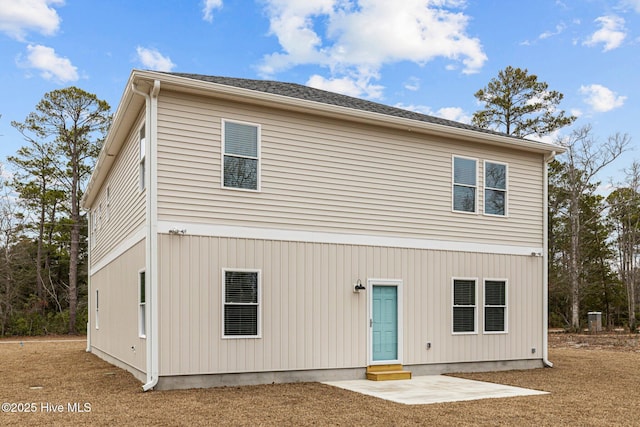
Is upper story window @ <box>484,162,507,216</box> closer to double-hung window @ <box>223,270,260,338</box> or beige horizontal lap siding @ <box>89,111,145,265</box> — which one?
double-hung window @ <box>223,270,260,338</box>

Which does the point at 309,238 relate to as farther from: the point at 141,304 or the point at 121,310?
the point at 121,310

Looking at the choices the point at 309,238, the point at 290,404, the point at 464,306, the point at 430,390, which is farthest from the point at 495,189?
the point at 290,404

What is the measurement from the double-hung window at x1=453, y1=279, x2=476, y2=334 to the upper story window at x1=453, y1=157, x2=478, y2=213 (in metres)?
1.63

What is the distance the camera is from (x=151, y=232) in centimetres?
977

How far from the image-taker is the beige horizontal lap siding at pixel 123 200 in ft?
36.7

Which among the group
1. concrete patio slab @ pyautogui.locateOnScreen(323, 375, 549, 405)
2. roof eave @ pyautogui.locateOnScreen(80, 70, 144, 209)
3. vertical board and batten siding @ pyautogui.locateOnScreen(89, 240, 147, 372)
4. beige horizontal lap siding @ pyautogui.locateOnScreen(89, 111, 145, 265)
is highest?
roof eave @ pyautogui.locateOnScreen(80, 70, 144, 209)

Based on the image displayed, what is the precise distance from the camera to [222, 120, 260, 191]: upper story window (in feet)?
34.8

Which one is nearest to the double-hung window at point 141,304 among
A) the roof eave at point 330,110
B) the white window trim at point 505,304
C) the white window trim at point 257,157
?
the white window trim at point 257,157

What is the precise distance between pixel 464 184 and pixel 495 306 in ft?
9.21

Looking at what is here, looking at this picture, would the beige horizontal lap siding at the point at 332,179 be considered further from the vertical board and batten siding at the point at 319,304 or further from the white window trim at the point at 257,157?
the vertical board and batten siding at the point at 319,304

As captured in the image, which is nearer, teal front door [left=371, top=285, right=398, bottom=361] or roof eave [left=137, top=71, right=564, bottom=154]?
roof eave [left=137, top=71, right=564, bottom=154]

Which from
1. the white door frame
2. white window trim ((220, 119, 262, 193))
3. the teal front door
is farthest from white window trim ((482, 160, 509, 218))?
white window trim ((220, 119, 262, 193))

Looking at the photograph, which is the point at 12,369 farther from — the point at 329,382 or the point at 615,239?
the point at 615,239

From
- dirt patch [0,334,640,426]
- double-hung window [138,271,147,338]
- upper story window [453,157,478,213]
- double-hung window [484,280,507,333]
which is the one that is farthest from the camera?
double-hung window [484,280,507,333]
